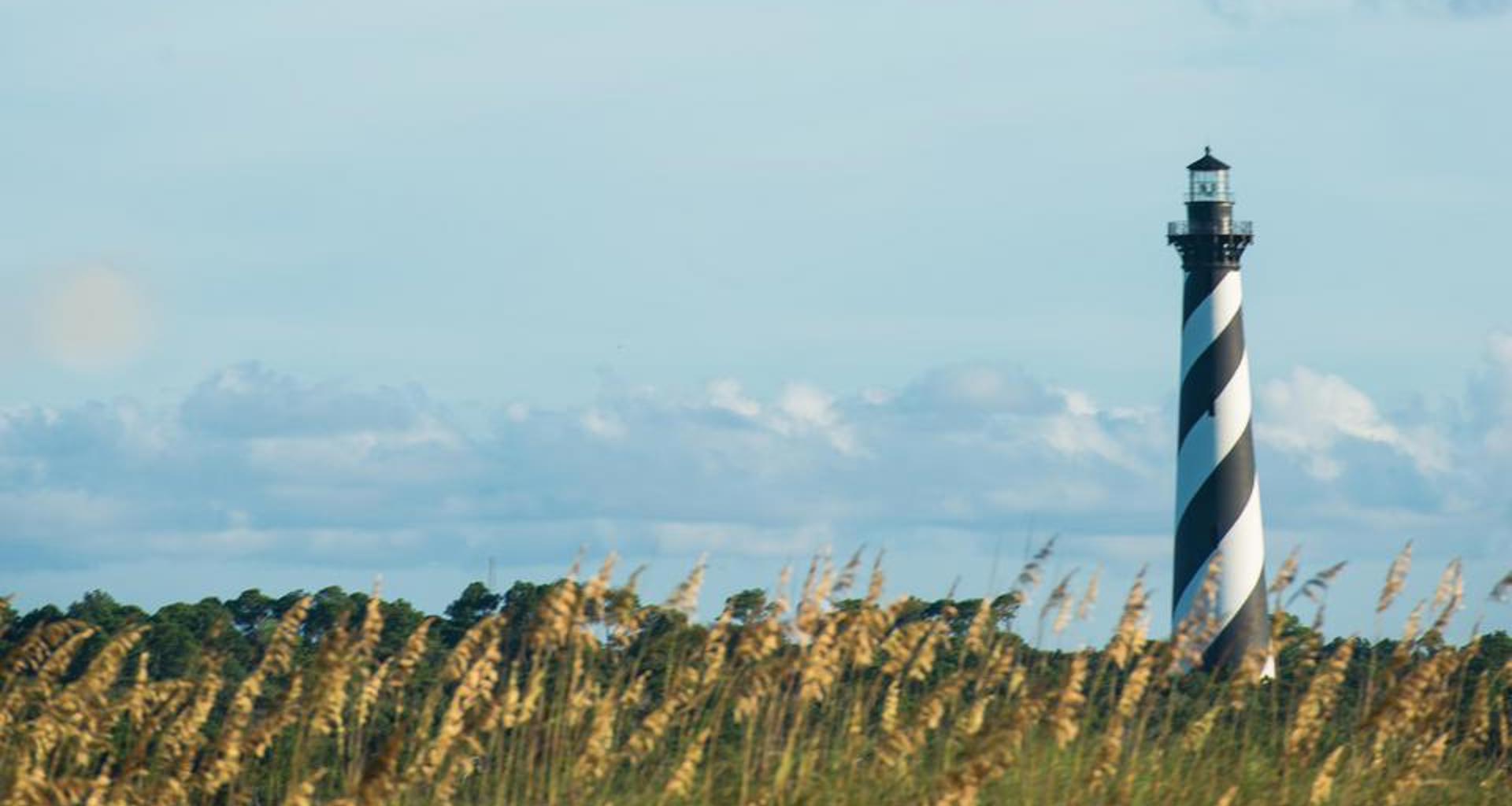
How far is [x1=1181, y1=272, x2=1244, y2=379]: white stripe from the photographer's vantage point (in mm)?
32875

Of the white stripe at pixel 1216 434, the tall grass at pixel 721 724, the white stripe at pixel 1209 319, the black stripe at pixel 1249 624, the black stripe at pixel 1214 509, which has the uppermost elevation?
the white stripe at pixel 1209 319

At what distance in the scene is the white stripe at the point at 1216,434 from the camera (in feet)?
106

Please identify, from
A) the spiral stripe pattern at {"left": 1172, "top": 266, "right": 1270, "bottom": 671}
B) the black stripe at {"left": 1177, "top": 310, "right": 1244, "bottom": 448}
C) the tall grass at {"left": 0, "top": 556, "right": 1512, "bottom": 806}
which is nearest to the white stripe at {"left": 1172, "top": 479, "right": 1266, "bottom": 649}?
the spiral stripe pattern at {"left": 1172, "top": 266, "right": 1270, "bottom": 671}

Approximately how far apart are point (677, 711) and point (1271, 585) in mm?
2749

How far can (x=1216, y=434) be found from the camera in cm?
3222

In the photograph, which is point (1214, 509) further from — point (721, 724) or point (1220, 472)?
point (721, 724)

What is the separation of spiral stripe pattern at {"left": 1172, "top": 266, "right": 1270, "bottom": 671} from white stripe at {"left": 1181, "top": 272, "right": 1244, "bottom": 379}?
3cm

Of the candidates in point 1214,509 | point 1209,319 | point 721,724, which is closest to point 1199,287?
point 1209,319

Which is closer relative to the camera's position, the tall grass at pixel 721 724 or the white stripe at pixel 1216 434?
the tall grass at pixel 721 724

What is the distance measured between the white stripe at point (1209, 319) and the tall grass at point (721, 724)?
23435 mm

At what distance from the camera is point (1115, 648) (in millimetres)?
8398

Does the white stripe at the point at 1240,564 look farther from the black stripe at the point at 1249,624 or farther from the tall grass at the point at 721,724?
the tall grass at the point at 721,724

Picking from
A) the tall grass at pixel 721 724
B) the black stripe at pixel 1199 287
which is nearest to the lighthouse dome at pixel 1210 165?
the black stripe at pixel 1199 287

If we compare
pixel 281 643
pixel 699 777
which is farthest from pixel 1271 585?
pixel 281 643
